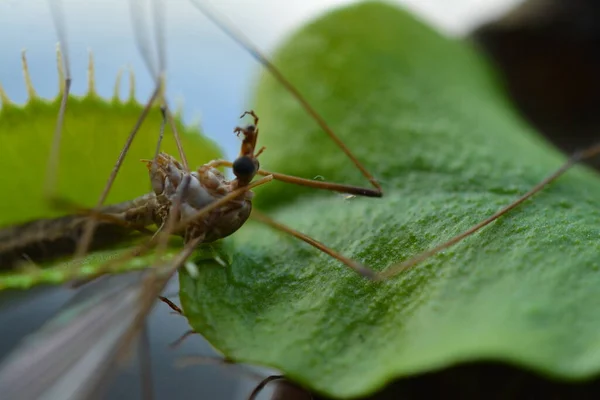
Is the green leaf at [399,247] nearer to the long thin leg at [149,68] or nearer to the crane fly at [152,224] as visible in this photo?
the crane fly at [152,224]

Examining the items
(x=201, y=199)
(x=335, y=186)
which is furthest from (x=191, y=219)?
(x=335, y=186)

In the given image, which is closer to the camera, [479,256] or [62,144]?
[479,256]

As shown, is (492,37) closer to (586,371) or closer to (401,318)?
(401,318)

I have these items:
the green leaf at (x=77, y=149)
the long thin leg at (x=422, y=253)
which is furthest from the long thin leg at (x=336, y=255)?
the green leaf at (x=77, y=149)

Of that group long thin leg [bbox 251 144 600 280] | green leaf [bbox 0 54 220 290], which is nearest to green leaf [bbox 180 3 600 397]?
long thin leg [bbox 251 144 600 280]

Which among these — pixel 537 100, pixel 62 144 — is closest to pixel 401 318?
pixel 62 144

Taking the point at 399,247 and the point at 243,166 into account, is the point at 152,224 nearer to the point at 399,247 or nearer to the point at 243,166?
the point at 243,166

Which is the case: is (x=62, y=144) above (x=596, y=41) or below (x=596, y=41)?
above

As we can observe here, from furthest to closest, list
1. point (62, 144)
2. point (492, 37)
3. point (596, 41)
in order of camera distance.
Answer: point (492, 37) → point (596, 41) → point (62, 144)
